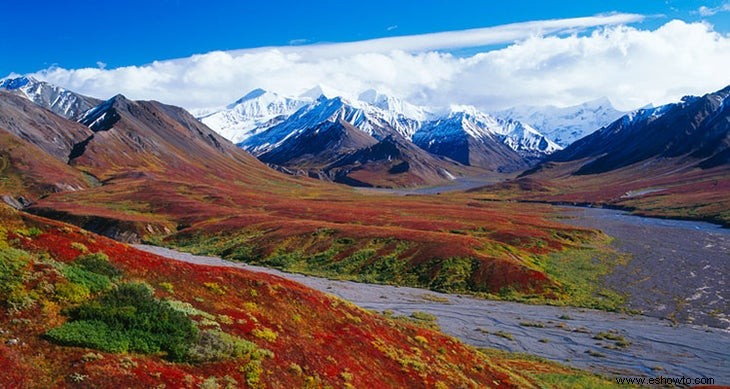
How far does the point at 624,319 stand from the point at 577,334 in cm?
1051

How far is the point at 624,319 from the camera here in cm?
6012

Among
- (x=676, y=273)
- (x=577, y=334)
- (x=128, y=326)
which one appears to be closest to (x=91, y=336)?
(x=128, y=326)

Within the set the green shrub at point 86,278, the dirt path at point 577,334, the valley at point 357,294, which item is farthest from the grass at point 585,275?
the green shrub at point 86,278

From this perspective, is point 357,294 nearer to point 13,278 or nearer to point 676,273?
point 676,273

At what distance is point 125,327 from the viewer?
19609 millimetres

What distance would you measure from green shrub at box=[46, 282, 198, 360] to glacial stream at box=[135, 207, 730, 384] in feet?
114

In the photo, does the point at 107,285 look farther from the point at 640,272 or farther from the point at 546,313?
the point at 640,272

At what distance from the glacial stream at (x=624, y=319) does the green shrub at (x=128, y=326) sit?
3483cm

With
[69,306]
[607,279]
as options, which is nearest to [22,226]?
[69,306]

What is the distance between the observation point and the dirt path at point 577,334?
44.2m

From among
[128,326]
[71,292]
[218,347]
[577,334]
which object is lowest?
[577,334]

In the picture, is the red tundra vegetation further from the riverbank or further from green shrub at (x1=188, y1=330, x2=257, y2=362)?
the riverbank

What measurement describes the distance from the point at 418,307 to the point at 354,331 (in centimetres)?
3564

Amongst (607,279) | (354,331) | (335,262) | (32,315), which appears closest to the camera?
(32,315)
